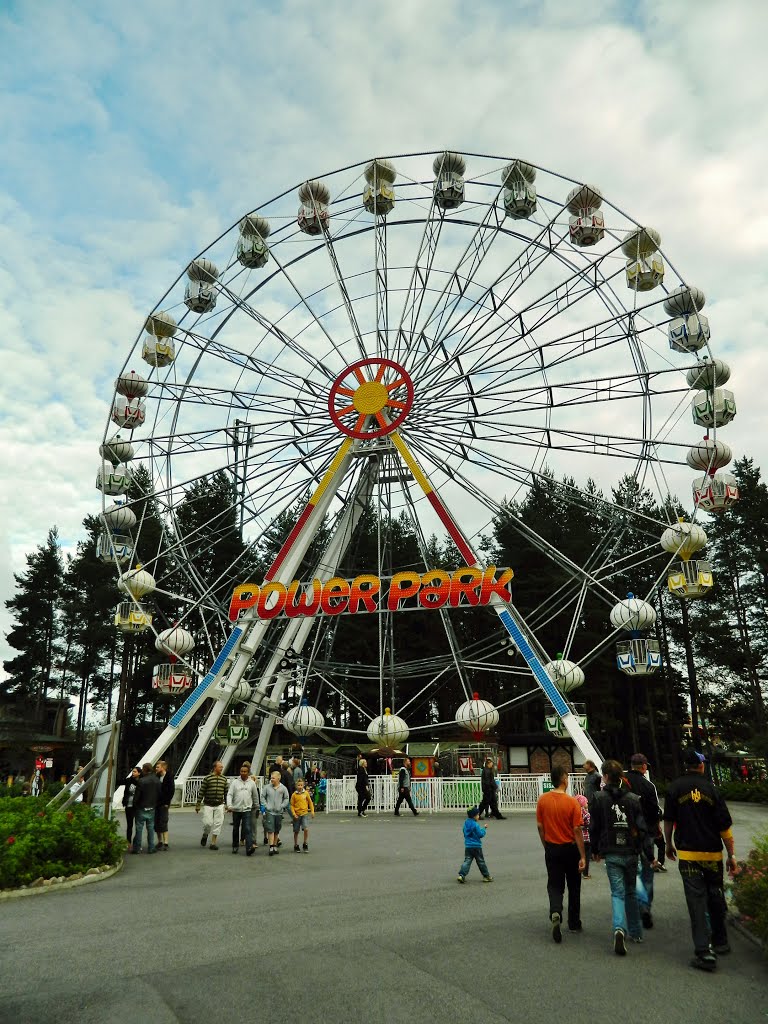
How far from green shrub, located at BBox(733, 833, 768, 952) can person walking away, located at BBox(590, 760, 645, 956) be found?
0.97 m

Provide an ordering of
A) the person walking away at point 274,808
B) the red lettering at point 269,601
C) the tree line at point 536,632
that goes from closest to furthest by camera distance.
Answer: the person walking away at point 274,808 < the red lettering at point 269,601 < the tree line at point 536,632

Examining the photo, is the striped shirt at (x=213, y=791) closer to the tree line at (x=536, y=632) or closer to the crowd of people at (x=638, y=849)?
the crowd of people at (x=638, y=849)

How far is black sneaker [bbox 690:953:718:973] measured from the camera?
20.3ft

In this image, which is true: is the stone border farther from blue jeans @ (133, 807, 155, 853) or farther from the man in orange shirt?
the man in orange shirt

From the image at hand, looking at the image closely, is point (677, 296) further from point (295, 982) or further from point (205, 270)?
point (295, 982)

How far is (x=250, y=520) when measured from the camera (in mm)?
27375

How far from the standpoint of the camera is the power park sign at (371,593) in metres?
24.0

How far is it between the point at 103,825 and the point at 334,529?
56.6ft

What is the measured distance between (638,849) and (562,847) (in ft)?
2.31

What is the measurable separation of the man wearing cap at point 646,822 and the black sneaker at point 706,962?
1.26 meters

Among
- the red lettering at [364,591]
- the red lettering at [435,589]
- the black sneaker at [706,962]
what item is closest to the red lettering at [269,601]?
the red lettering at [364,591]

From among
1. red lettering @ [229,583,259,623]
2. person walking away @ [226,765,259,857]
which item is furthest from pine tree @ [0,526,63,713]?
person walking away @ [226,765,259,857]

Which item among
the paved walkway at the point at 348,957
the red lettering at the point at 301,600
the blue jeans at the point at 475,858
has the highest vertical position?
the red lettering at the point at 301,600

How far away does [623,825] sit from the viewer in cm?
702
